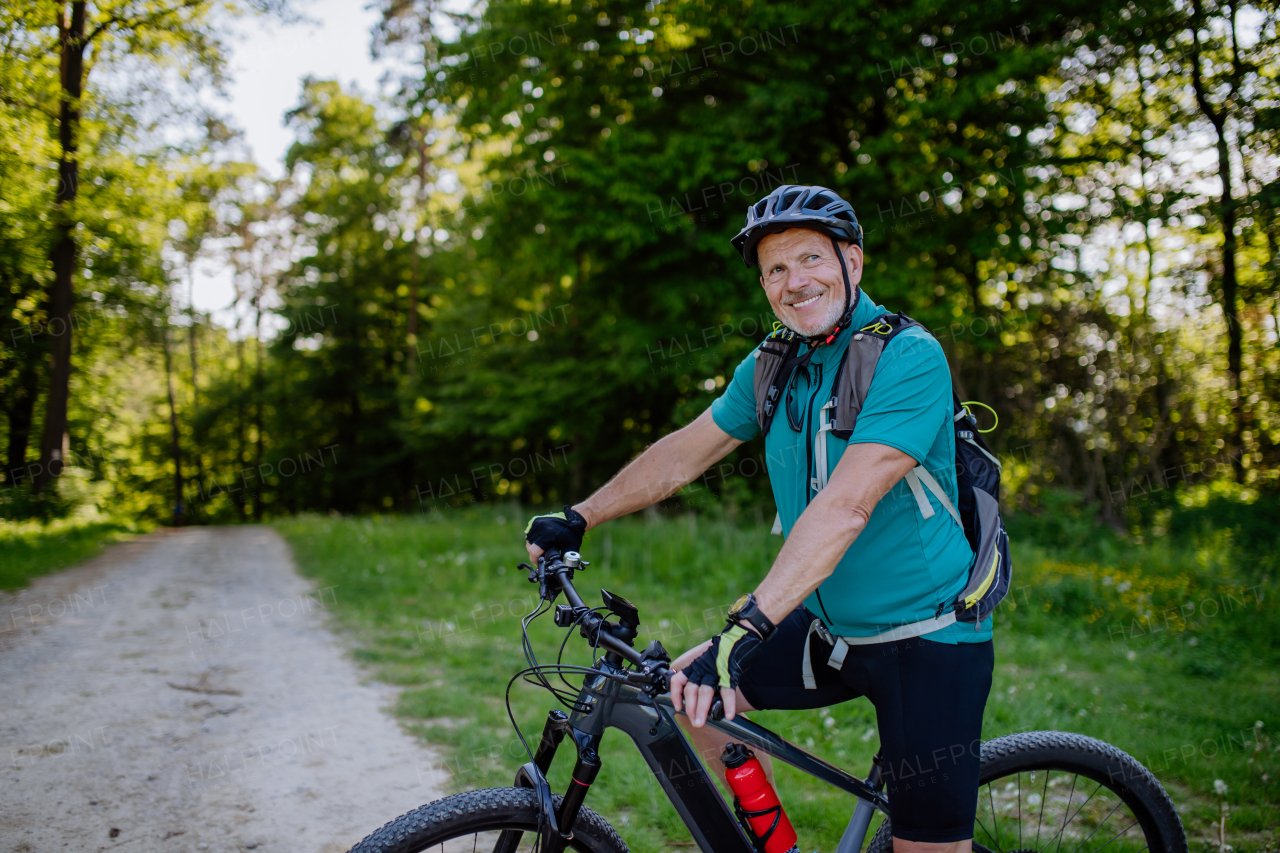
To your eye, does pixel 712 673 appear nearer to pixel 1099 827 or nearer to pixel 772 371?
pixel 772 371

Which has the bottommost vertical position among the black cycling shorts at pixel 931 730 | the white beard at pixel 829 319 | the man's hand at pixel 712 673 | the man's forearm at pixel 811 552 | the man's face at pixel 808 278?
the black cycling shorts at pixel 931 730

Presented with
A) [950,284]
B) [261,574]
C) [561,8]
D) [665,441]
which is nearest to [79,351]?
[261,574]

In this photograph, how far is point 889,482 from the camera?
1781 mm

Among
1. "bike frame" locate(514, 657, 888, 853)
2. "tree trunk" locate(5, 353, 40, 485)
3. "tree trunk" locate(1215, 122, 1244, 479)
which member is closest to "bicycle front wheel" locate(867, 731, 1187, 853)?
"bike frame" locate(514, 657, 888, 853)

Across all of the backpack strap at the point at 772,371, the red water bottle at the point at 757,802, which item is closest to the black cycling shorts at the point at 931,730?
the red water bottle at the point at 757,802

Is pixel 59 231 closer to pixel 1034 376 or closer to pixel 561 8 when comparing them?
pixel 561 8

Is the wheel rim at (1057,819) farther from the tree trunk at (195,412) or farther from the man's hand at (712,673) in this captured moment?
the tree trunk at (195,412)

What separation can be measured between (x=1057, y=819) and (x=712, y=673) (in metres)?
2.57

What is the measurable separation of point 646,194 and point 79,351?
1467cm

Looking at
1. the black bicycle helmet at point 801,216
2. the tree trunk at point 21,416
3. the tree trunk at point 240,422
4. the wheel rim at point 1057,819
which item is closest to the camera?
the black bicycle helmet at point 801,216

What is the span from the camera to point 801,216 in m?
1.99

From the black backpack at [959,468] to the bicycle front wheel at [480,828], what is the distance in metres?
1.06

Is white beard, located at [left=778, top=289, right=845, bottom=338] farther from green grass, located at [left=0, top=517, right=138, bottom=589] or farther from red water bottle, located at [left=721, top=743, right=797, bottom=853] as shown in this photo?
green grass, located at [left=0, top=517, right=138, bottom=589]

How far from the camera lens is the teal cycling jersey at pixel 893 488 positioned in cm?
182
